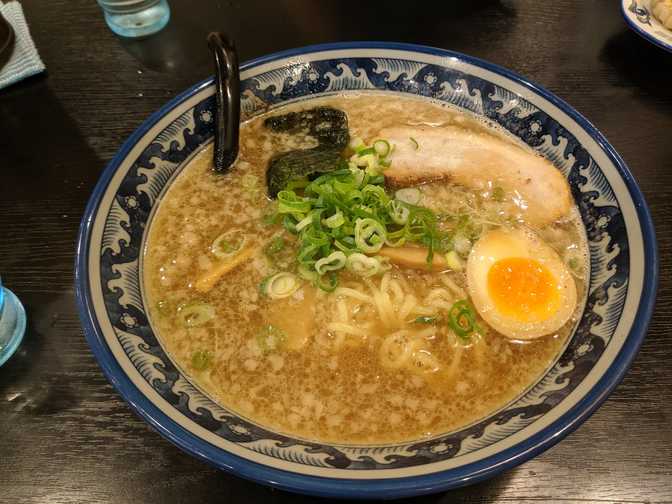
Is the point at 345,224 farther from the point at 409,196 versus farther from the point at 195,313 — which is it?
the point at 195,313

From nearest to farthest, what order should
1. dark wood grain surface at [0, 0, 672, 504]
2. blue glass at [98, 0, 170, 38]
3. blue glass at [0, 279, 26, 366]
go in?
dark wood grain surface at [0, 0, 672, 504] < blue glass at [0, 279, 26, 366] < blue glass at [98, 0, 170, 38]

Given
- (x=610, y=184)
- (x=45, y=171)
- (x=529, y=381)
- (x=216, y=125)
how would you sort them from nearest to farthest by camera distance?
(x=529, y=381) < (x=610, y=184) < (x=216, y=125) < (x=45, y=171)

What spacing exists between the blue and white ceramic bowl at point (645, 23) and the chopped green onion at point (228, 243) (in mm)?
1970

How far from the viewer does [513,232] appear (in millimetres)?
1673

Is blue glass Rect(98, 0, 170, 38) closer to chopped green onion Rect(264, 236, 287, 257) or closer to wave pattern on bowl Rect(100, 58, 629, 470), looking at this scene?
wave pattern on bowl Rect(100, 58, 629, 470)

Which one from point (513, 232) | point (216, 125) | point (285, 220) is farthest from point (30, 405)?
point (513, 232)

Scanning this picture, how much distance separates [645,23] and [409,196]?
5.01 feet

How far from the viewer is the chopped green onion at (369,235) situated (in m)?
1.61

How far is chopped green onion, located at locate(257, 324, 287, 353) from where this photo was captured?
4.91ft

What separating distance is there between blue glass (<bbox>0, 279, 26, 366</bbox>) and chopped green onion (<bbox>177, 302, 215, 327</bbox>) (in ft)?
1.70

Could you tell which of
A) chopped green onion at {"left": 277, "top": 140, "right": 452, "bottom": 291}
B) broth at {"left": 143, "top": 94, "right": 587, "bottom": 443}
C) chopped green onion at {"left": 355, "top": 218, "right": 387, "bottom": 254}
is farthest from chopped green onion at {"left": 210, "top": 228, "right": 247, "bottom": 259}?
chopped green onion at {"left": 355, "top": 218, "right": 387, "bottom": 254}

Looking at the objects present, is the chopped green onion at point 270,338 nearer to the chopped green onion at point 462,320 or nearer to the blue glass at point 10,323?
the chopped green onion at point 462,320

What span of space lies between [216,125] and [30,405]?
1.08 m

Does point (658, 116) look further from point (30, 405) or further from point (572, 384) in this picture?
point (30, 405)
